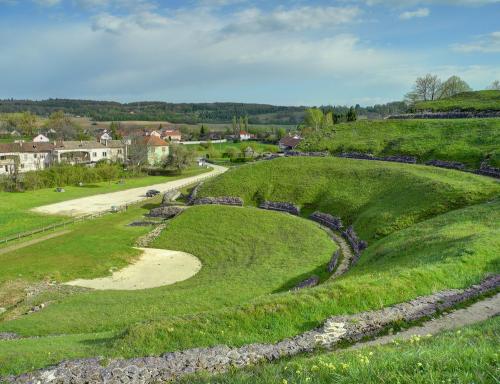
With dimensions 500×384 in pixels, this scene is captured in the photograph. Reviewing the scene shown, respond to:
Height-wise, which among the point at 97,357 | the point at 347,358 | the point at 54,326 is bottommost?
the point at 54,326

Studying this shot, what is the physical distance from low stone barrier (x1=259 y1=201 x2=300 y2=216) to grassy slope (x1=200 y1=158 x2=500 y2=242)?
4.42ft

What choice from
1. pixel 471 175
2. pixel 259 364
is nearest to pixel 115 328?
pixel 259 364

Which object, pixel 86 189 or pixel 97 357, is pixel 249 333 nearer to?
pixel 97 357

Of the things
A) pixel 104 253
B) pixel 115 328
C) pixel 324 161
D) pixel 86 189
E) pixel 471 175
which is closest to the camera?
pixel 115 328

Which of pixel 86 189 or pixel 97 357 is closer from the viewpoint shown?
pixel 97 357

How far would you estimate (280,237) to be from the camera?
47.5 metres

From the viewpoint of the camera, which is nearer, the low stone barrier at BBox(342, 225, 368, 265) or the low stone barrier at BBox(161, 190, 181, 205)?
the low stone barrier at BBox(342, 225, 368, 265)

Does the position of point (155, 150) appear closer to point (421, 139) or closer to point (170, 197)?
point (170, 197)

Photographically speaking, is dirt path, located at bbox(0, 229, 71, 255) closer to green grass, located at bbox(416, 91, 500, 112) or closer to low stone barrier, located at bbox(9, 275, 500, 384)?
low stone barrier, located at bbox(9, 275, 500, 384)

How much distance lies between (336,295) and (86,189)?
89990mm

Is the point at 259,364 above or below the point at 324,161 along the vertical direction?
below

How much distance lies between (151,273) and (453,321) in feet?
95.5

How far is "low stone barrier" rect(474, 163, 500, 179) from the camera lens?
53.1 meters

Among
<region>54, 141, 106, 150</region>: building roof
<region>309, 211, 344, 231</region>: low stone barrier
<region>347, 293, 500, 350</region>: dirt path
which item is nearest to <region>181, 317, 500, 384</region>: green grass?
<region>347, 293, 500, 350</region>: dirt path
